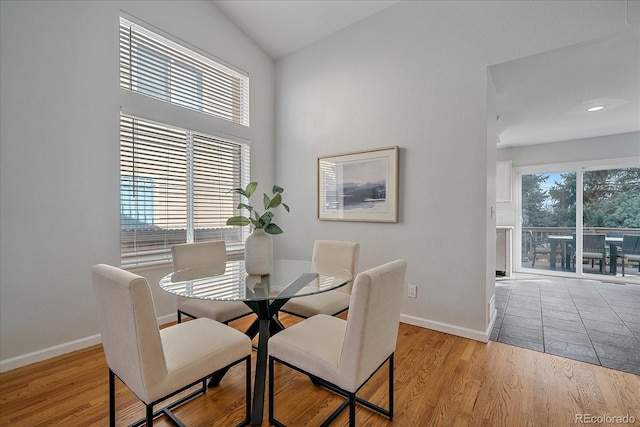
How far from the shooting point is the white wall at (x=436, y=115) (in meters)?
2.36

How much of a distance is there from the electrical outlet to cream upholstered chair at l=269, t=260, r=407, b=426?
4.70 feet

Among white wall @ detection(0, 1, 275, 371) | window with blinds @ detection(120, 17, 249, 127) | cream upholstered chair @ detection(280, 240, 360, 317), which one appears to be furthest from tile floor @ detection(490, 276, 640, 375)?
window with blinds @ detection(120, 17, 249, 127)

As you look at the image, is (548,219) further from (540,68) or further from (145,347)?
(145,347)

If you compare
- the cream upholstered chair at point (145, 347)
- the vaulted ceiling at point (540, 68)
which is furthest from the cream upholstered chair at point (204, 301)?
the vaulted ceiling at point (540, 68)

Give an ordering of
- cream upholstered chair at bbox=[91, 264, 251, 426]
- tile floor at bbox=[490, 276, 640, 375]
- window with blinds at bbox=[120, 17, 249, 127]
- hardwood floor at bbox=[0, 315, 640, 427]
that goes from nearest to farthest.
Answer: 1. cream upholstered chair at bbox=[91, 264, 251, 426]
2. hardwood floor at bbox=[0, 315, 640, 427]
3. tile floor at bbox=[490, 276, 640, 375]
4. window with blinds at bbox=[120, 17, 249, 127]

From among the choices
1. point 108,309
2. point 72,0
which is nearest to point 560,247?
point 108,309

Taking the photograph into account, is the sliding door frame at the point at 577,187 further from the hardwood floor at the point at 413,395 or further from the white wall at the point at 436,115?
the hardwood floor at the point at 413,395

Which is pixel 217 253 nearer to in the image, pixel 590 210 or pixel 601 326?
pixel 601 326

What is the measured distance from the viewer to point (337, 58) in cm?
340

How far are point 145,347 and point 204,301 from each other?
40.8 inches

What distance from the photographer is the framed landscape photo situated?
2971mm

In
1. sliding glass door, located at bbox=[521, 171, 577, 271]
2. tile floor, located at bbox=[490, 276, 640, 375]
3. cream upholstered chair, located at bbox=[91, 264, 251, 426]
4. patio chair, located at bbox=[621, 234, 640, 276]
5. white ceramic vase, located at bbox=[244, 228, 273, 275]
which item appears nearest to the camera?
cream upholstered chair, located at bbox=[91, 264, 251, 426]

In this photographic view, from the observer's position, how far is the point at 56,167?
7.32 ft

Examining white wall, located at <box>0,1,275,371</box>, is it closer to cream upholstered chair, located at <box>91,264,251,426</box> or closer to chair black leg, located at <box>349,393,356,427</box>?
cream upholstered chair, located at <box>91,264,251,426</box>
